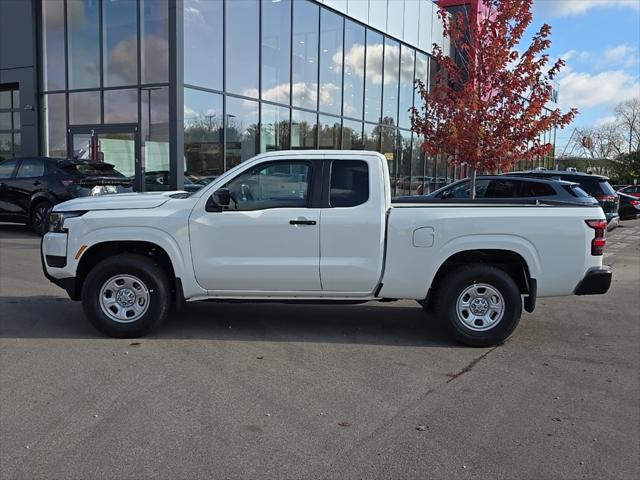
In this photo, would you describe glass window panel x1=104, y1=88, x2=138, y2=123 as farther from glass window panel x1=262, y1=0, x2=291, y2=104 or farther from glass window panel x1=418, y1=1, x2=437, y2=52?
glass window panel x1=418, y1=1, x2=437, y2=52

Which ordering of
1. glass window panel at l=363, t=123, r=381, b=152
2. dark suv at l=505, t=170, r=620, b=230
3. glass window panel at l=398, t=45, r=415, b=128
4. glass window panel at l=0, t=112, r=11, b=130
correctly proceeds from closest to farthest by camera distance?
dark suv at l=505, t=170, r=620, b=230 → glass window panel at l=0, t=112, r=11, b=130 → glass window panel at l=363, t=123, r=381, b=152 → glass window panel at l=398, t=45, r=415, b=128

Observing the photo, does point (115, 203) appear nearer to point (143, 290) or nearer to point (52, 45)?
point (143, 290)

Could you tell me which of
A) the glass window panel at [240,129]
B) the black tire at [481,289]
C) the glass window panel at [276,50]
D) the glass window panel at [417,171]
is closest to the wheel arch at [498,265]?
A: the black tire at [481,289]

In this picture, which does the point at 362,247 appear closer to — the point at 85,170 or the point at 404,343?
the point at 404,343

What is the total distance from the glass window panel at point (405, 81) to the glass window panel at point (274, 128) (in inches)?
302

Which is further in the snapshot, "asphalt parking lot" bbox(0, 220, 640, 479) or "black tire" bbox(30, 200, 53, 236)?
"black tire" bbox(30, 200, 53, 236)

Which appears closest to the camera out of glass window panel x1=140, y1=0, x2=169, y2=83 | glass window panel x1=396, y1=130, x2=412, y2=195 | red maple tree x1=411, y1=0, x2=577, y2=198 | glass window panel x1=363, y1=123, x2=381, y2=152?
red maple tree x1=411, y1=0, x2=577, y2=198

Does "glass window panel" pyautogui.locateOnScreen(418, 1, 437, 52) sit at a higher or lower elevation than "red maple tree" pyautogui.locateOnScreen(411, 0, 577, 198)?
higher

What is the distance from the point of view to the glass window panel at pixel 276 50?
1805cm

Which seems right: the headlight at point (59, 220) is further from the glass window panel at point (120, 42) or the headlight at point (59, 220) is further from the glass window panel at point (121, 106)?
the glass window panel at point (120, 42)

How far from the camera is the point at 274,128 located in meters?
18.6

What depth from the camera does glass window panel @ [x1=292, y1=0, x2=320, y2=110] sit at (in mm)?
19234

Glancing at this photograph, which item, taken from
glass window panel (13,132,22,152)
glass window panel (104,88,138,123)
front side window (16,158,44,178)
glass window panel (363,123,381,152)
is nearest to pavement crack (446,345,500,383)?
front side window (16,158,44,178)

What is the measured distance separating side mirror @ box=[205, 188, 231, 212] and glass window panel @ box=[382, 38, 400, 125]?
1908cm
